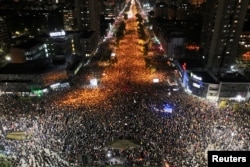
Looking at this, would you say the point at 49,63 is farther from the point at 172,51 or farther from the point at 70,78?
the point at 172,51

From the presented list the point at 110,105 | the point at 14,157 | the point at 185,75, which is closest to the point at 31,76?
the point at 110,105

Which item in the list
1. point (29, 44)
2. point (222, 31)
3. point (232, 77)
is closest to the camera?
point (232, 77)

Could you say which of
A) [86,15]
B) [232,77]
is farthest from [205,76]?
[86,15]

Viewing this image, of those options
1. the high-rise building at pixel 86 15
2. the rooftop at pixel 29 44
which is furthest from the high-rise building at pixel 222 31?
the rooftop at pixel 29 44

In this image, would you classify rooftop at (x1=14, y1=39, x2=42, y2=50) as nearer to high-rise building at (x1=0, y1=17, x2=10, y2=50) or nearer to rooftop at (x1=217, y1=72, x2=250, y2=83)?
high-rise building at (x1=0, y1=17, x2=10, y2=50)

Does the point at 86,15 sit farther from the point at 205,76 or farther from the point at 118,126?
the point at 118,126
